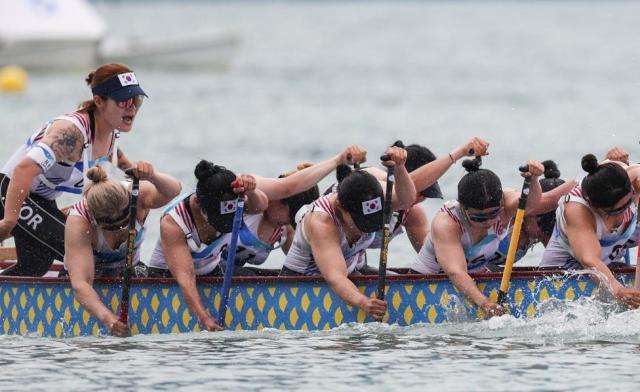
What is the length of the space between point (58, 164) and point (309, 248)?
197 centimetres

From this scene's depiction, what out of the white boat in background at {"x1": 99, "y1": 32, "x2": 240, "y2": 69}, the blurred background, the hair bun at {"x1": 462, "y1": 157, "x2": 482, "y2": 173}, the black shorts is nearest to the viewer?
the hair bun at {"x1": 462, "y1": 157, "x2": 482, "y2": 173}

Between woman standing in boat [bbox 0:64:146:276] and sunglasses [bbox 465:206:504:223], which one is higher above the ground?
woman standing in boat [bbox 0:64:146:276]

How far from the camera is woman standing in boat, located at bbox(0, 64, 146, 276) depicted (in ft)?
39.8

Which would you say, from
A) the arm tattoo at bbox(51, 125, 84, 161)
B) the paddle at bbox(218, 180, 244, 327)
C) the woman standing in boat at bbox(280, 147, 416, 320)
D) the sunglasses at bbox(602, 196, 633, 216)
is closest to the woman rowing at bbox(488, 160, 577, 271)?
the sunglasses at bbox(602, 196, 633, 216)

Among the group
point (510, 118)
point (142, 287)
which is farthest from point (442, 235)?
point (510, 118)

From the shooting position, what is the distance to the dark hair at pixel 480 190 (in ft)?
39.0

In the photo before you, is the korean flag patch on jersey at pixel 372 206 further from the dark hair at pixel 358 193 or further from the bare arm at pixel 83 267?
the bare arm at pixel 83 267

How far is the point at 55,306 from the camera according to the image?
12.6m

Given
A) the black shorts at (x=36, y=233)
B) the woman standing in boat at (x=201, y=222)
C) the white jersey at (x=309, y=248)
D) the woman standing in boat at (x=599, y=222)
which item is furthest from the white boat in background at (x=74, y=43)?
the woman standing in boat at (x=599, y=222)

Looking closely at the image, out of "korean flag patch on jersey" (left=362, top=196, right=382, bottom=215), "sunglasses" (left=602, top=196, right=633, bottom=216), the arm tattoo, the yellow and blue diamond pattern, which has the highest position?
the arm tattoo

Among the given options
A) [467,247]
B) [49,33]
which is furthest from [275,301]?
[49,33]

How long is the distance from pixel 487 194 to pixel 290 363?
6.08ft

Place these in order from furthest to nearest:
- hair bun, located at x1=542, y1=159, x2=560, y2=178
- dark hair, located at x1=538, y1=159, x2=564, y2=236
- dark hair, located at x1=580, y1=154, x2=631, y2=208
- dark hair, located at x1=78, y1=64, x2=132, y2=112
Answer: hair bun, located at x1=542, y1=159, x2=560, y2=178 < dark hair, located at x1=538, y1=159, x2=564, y2=236 < dark hair, located at x1=78, y1=64, x2=132, y2=112 < dark hair, located at x1=580, y1=154, x2=631, y2=208

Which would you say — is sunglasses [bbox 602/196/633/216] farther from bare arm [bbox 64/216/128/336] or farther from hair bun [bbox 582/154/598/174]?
bare arm [bbox 64/216/128/336]
